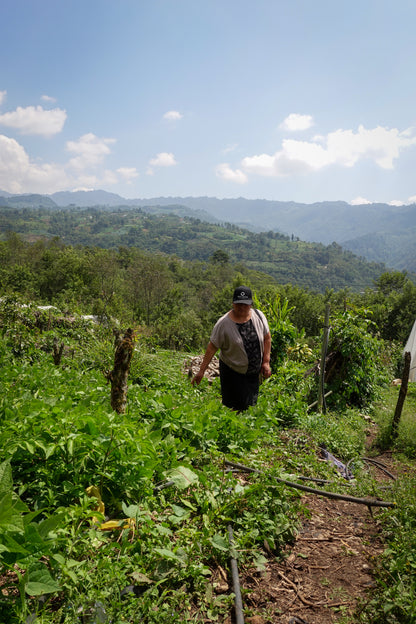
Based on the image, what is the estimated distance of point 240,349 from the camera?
411 cm

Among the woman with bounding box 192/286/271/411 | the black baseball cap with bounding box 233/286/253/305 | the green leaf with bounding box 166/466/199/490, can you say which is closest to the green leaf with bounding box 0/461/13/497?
the green leaf with bounding box 166/466/199/490

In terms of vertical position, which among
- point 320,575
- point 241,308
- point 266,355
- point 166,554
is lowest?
point 320,575

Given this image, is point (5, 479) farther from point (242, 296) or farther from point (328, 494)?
point (242, 296)

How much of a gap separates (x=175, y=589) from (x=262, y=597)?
20.6 inches

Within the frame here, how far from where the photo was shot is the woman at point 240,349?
4.10 meters

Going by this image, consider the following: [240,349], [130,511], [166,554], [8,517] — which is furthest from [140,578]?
[240,349]

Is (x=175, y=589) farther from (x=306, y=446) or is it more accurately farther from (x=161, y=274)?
(x=161, y=274)

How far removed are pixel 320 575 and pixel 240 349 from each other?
2.24 meters

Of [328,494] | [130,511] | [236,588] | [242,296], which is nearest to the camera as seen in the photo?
[236,588]

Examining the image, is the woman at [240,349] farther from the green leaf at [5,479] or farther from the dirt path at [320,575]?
the green leaf at [5,479]

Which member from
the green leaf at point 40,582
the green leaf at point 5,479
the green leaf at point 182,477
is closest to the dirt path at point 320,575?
the green leaf at point 182,477

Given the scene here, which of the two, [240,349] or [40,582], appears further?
[240,349]

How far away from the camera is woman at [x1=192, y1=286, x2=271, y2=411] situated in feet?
13.5

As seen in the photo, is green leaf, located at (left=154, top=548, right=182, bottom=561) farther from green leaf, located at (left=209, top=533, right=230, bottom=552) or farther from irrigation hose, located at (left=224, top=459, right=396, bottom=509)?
irrigation hose, located at (left=224, top=459, right=396, bottom=509)
